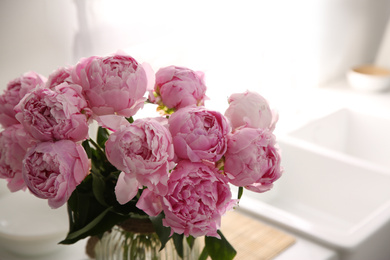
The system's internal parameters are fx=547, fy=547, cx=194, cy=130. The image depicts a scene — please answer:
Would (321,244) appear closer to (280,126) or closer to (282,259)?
(282,259)

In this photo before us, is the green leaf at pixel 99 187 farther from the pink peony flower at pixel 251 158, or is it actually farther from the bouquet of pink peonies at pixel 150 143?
the pink peony flower at pixel 251 158

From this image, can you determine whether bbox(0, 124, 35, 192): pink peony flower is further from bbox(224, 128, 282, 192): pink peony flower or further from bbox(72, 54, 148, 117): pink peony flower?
bbox(224, 128, 282, 192): pink peony flower

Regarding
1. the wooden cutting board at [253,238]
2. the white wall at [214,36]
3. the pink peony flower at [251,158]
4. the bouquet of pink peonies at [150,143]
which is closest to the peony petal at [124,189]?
the bouquet of pink peonies at [150,143]

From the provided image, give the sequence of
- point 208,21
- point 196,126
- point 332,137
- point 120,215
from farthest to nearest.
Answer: point 332,137 < point 208,21 < point 120,215 < point 196,126

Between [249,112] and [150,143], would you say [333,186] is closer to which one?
[249,112]

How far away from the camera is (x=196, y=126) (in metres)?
0.64

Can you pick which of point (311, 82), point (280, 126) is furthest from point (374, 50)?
point (280, 126)

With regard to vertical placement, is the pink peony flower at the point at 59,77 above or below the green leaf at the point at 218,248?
above

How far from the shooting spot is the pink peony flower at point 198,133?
63cm

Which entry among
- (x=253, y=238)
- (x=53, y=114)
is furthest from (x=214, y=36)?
(x=53, y=114)

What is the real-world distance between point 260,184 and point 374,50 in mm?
2023

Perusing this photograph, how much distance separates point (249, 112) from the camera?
2.27ft

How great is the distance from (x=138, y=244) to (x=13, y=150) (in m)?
0.22

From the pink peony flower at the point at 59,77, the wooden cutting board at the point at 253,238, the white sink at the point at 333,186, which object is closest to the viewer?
the pink peony flower at the point at 59,77
